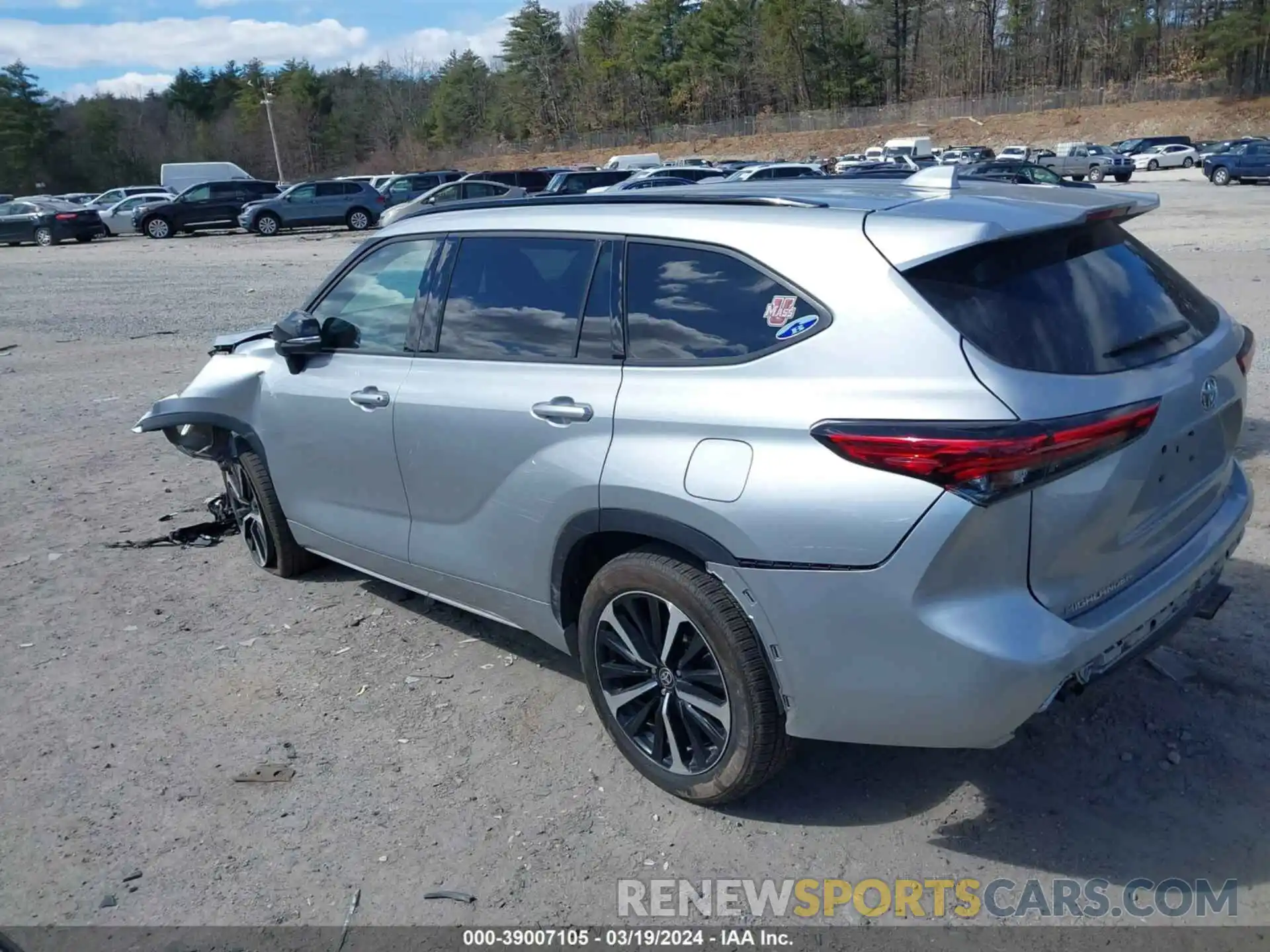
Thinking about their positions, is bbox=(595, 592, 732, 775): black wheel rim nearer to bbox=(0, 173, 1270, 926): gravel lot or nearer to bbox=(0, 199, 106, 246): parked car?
bbox=(0, 173, 1270, 926): gravel lot

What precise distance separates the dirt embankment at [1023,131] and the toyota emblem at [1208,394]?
6690cm

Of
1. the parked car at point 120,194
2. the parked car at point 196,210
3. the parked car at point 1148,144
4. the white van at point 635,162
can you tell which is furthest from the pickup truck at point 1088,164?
the parked car at point 120,194

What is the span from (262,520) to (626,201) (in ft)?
9.05

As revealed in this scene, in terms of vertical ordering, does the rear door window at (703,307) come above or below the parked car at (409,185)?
above

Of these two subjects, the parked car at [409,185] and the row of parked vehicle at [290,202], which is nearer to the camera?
the row of parked vehicle at [290,202]

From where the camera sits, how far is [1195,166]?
49.2m

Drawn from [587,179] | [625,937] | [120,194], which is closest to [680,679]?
[625,937]

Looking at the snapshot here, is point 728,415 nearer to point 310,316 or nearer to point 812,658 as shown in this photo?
point 812,658

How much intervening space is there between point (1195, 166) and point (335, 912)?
5591cm

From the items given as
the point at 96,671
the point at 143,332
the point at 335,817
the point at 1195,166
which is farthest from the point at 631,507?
the point at 1195,166

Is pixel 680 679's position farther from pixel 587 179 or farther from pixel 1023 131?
pixel 1023 131

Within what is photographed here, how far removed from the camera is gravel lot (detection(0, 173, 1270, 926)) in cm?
310

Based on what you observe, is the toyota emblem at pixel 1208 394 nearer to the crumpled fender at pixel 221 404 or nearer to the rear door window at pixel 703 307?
the rear door window at pixel 703 307

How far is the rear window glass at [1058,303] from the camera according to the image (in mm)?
2770
